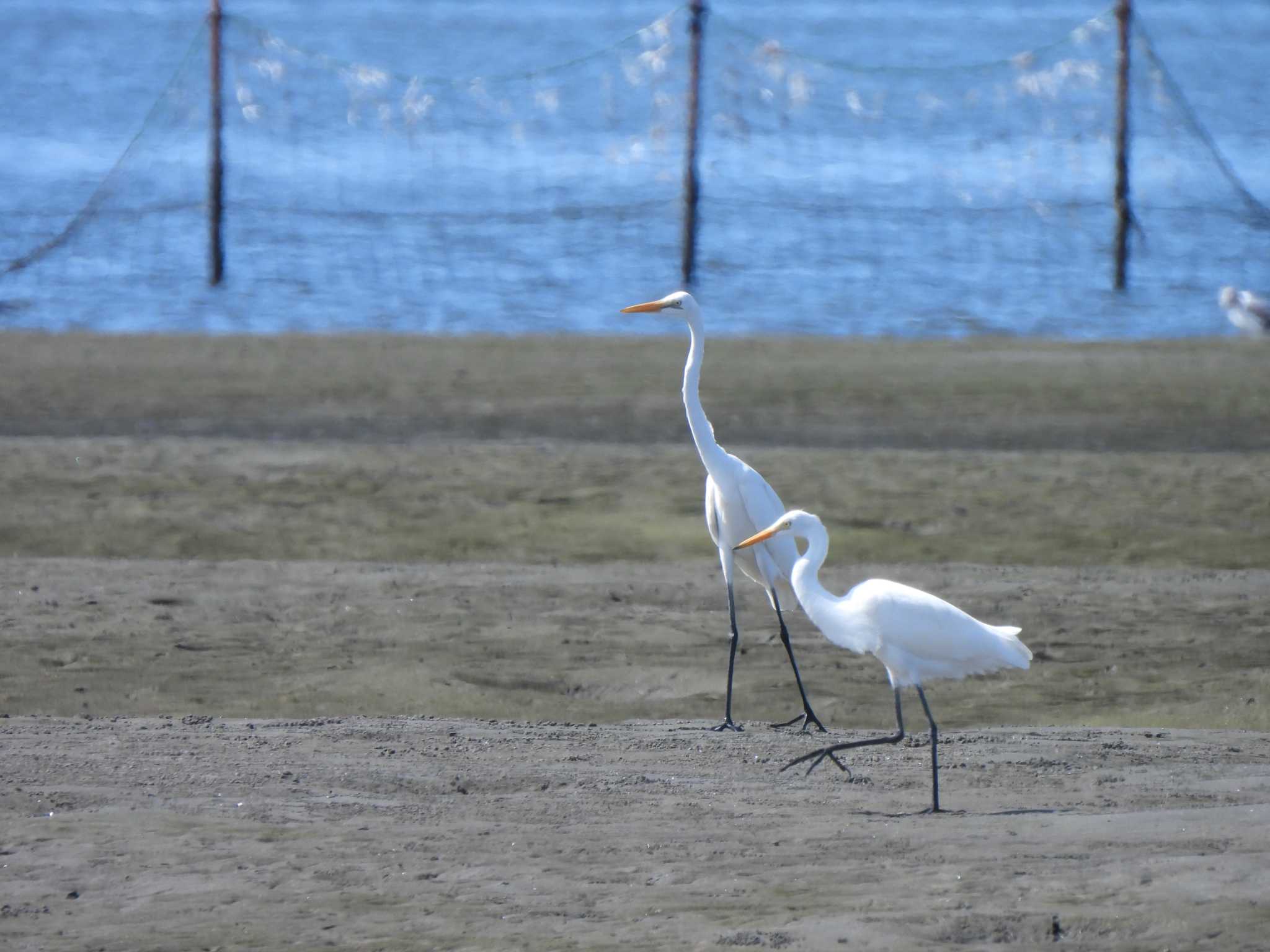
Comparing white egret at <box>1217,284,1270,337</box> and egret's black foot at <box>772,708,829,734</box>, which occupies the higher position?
egret's black foot at <box>772,708,829,734</box>

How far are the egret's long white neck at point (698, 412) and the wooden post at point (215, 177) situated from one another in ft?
50.9

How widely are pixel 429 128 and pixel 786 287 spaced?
9.29m

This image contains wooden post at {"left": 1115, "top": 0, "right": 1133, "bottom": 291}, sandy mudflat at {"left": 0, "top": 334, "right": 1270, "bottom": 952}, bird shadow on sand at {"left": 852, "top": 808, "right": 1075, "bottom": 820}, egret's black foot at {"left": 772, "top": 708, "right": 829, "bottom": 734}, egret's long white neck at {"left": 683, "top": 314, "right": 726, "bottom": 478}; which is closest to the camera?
sandy mudflat at {"left": 0, "top": 334, "right": 1270, "bottom": 952}

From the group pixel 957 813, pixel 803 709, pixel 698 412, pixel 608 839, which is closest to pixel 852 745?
pixel 957 813

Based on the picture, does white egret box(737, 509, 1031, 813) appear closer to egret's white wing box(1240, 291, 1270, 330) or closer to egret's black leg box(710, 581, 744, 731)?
egret's black leg box(710, 581, 744, 731)

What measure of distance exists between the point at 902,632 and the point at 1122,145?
18675 millimetres

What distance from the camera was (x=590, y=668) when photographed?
814 centimetres

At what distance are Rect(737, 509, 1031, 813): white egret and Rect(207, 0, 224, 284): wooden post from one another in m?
17.7

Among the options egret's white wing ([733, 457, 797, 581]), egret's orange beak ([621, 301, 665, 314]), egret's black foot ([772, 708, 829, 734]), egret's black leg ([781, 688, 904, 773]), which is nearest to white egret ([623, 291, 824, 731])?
egret's white wing ([733, 457, 797, 581])

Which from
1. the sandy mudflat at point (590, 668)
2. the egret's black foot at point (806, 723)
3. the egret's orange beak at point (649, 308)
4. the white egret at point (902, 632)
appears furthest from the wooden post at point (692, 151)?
the white egret at point (902, 632)

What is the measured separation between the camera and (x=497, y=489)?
12.0 m

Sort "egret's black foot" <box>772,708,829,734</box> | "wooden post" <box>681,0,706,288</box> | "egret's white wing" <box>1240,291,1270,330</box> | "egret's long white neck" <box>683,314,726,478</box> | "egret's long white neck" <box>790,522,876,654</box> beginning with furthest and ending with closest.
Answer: "wooden post" <box>681,0,706,288</box> < "egret's white wing" <box>1240,291,1270,330</box> < "egret's long white neck" <box>683,314,726,478</box> < "egret's black foot" <box>772,708,829,734</box> < "egret's long white neck" <box>790,522,876,654</box>

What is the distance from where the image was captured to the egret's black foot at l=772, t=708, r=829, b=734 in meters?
7.23

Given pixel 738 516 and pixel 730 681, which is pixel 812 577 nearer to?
pixel 730 681
